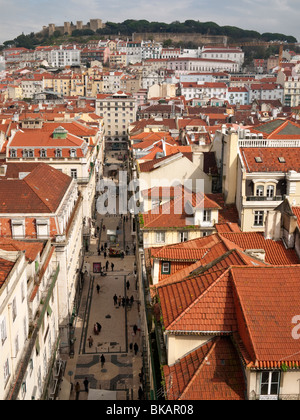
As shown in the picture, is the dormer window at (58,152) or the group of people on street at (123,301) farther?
the dormer window at (58,152)

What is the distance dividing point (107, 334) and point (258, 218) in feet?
49.2

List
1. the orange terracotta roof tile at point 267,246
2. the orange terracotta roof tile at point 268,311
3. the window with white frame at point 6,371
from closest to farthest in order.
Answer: the orange terracotta roof tile at point 268,311 < the window with white frame at point 6,371 < the orange terracotta roof tile at point 267,246

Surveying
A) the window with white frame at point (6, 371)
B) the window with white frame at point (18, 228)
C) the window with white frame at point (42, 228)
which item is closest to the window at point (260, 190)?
the window with white frame at point (42, 228)

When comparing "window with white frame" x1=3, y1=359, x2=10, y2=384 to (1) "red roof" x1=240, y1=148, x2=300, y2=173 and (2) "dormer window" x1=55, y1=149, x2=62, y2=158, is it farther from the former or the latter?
(2) "dormer window" x1=55, y1=149, x2=62, y2=158

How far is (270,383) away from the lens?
16.1 m

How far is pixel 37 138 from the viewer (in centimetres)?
5850

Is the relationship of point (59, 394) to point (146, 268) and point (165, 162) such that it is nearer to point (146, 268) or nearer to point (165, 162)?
point (146, 268)

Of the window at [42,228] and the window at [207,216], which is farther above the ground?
the window at [207,216]

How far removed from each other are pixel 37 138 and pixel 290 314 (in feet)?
154

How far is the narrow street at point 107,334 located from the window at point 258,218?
41.6 feet

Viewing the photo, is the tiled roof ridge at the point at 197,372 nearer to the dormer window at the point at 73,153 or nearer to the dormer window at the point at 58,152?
the dormer window at the point at 73,153

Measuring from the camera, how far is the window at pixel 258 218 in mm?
35500

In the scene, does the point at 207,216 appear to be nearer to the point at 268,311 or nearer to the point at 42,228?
the point at 42,228
